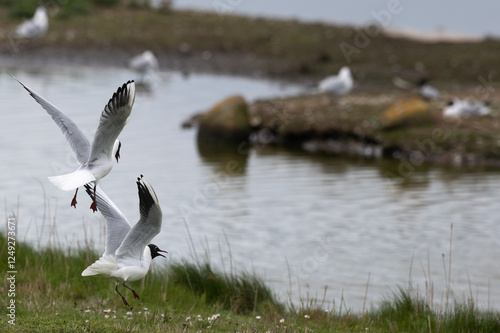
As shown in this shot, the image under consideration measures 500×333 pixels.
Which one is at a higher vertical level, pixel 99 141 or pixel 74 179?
pixel 99 141

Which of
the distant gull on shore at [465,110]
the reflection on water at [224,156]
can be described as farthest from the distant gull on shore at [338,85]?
the reflection on water at [224,156]

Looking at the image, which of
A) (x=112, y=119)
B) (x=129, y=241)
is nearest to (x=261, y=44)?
(x=129, y=241)

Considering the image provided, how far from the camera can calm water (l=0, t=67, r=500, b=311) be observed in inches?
468

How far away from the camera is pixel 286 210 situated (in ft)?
52.1

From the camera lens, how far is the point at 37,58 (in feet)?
132

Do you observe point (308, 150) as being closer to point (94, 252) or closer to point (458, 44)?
point (94, 252)

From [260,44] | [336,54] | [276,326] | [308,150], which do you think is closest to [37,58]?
[260,44]

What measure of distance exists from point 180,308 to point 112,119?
3.15 m

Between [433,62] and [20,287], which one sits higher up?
[433,62]

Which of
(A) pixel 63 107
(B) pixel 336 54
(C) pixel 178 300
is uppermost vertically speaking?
(B) pixel 336 54

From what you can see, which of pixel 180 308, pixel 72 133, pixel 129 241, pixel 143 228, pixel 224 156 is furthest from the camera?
pixel 224 156

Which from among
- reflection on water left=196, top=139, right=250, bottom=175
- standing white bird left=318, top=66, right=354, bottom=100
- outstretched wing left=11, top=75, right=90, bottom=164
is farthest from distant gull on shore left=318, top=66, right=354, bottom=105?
outstretched wing left=11, top=75, right=90, bottom=164

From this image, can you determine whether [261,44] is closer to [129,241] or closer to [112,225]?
[112,225]

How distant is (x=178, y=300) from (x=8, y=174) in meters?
9.62
